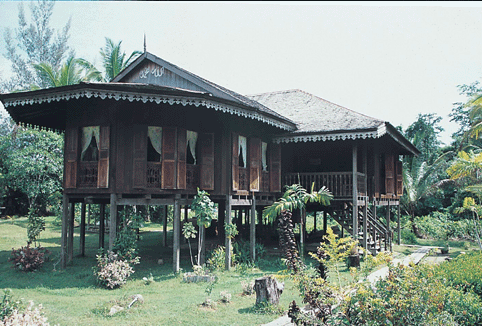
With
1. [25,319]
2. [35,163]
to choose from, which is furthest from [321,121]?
[35,163]

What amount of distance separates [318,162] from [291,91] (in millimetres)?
3768

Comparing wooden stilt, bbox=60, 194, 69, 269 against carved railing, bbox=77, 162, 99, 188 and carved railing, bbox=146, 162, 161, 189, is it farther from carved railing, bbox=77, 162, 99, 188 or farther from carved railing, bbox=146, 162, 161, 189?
carved railing, bbox=146, 162, 161, 189

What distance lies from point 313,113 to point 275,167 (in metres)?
2.77

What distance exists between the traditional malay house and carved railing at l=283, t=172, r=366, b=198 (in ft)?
0.17

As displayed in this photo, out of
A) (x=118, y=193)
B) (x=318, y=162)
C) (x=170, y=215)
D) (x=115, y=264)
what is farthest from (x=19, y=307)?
(x=170, y=215)

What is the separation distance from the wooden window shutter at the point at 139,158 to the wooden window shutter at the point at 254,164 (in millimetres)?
3682

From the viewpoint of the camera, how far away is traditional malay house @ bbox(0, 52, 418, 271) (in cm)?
1185

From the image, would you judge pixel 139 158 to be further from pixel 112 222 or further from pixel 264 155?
pixel 264 155

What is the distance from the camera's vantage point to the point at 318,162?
718 inches

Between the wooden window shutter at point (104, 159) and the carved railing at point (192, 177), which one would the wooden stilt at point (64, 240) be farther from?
the carved railing at point (192, 177)

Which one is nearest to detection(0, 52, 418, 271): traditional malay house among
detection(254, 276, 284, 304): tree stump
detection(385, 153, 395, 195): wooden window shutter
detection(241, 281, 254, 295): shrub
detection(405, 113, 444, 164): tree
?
detection(385, 153, 395, 195): wooden window shutter

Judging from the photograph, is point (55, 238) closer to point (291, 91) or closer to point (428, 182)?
point (291, 91)

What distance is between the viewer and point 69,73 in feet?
81.9

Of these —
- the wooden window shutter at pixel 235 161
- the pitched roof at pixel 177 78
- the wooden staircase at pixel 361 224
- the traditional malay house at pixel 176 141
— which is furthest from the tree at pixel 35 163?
the wooden staircase at pixel 361 224
